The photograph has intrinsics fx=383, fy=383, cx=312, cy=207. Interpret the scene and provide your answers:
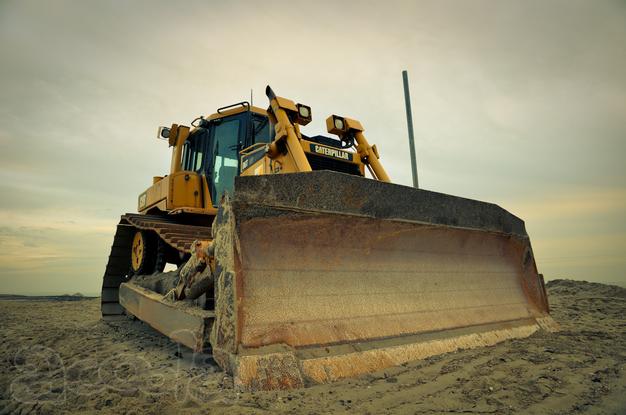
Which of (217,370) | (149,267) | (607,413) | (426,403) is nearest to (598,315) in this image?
(607,413)

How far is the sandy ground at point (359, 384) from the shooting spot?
1.70 metres

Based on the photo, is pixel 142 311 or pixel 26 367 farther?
pixel 142 311

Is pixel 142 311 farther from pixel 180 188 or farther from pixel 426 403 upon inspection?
pixel 426 403

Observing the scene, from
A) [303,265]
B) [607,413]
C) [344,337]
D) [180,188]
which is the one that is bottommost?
[607,413]

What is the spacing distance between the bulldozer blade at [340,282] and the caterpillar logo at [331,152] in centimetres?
152

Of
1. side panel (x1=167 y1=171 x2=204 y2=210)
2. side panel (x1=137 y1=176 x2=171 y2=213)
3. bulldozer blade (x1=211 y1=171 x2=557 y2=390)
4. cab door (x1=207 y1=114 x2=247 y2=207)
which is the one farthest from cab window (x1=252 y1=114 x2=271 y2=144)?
bulldozer blade (x1=211 y1=171 x2=557 y2=390)

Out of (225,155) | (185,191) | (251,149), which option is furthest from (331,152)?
(185,191)

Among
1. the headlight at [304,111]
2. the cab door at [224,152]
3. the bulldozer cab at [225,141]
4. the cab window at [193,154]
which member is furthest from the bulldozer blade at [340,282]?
the cab window at [193,154]

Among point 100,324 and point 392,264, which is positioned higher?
point 392,264

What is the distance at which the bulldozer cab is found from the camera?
198 inches

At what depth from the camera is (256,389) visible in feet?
6.10

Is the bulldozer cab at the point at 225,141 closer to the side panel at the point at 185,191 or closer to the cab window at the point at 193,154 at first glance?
the cab window at the point at 193,154

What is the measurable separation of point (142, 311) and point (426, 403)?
2983 millimetres

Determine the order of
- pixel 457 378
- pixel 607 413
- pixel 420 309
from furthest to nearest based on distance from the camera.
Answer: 1. pixel 420 309
2. pixel 457 378
3. pixel 607 413
